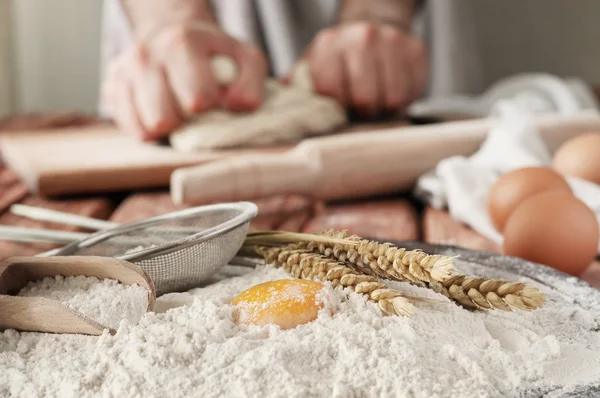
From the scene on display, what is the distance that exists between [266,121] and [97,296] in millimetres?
720

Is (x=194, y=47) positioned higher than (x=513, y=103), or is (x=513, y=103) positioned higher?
(x=194, y=47)

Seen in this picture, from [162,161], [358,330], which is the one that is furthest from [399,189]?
[358,330]

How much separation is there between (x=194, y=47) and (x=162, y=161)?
0.23 meters

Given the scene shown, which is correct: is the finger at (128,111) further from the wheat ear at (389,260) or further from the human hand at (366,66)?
the wheat ear at (389,260)

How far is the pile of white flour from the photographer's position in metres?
0.42

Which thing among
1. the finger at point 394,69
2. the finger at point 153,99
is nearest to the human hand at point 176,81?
the finger at point 153,99

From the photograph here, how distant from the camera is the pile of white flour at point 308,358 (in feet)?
1.38

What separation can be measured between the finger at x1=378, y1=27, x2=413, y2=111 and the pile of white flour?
0.88 m

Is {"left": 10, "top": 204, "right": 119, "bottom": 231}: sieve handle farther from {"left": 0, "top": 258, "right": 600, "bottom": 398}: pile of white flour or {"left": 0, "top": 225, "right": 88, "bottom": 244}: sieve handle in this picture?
{"left": 0, "top": 258, "right": 600, "bottom": 398}: pile of white flour

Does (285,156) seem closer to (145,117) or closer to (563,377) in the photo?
(145,117)

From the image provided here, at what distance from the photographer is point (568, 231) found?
2.30ft

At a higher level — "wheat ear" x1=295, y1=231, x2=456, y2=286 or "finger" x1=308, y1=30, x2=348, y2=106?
"finger" x1=308, y1=30, x2=348, y2=106

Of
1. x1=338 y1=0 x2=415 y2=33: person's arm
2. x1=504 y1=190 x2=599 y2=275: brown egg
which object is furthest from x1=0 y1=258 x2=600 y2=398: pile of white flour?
x1=338 y1=0 x2=415 y2=33: person's arm

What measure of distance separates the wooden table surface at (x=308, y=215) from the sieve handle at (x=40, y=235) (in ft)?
0.12
